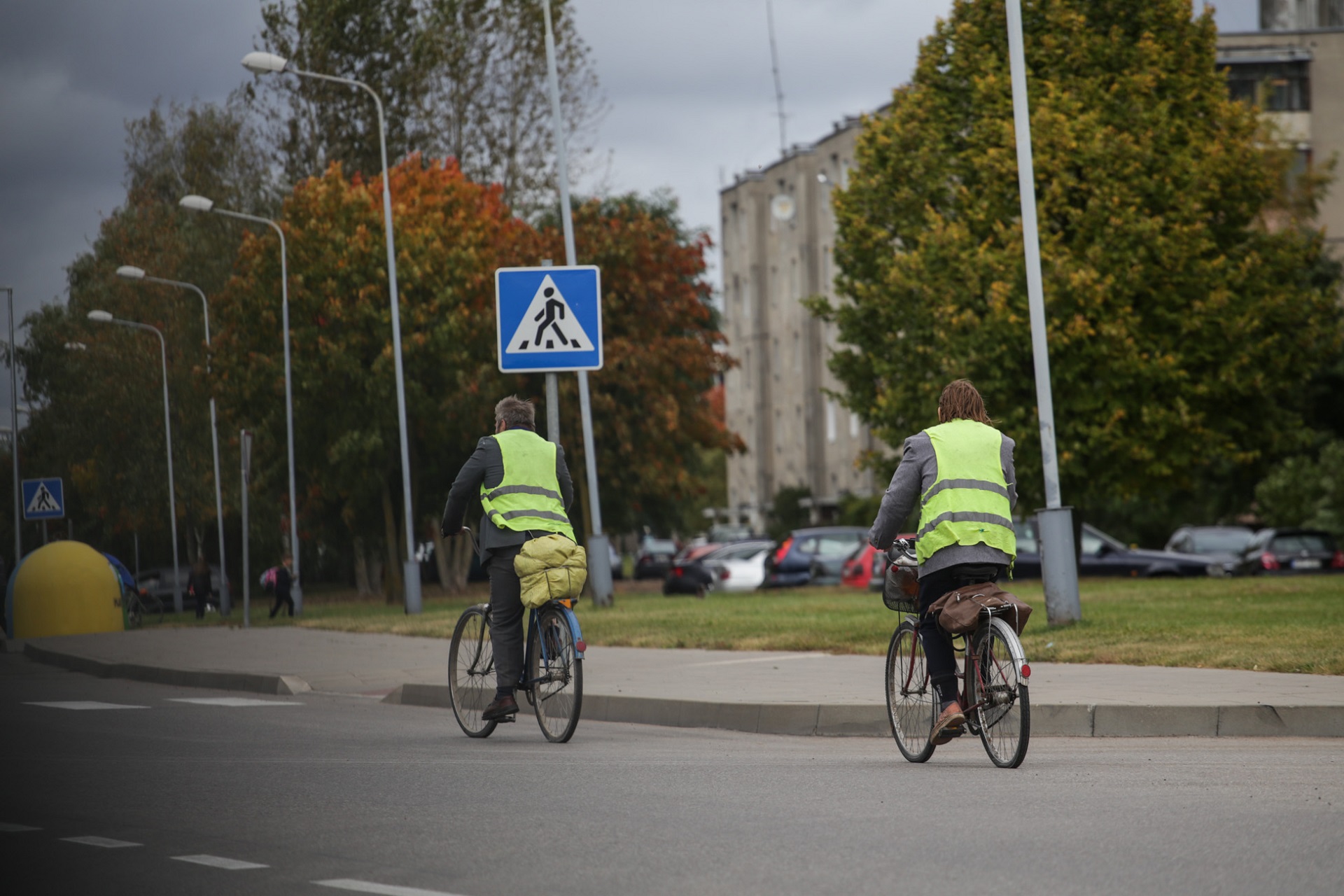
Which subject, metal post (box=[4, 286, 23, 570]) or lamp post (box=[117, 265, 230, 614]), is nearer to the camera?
metal post (box=[4, 286, 23, 570])

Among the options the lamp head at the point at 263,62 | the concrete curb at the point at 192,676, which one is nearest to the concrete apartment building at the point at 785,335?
the lamp head at the point at 263,62

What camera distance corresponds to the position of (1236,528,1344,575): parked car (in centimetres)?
3578

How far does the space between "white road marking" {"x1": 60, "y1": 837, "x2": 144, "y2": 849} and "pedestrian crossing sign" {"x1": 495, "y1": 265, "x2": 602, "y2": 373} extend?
29.8 feet

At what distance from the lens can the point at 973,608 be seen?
8.75 meters

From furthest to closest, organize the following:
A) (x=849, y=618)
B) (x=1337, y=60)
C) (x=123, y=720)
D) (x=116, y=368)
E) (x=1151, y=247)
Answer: (x=1337, y=60), (x=116, y=368), (x=1151, y=247), (x=849, y=618), (x=123, y=720)

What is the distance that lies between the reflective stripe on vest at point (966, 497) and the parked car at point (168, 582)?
27.3 metres

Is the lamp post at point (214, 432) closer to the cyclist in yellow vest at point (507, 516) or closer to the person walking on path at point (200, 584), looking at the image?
the person walking on path at point (200, 584)

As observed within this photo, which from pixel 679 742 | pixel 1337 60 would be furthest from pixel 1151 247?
pixel 1337 60

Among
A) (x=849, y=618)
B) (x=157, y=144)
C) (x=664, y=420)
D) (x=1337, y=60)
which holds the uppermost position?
(x=1337, y=60)

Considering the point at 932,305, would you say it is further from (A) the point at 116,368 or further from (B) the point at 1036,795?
(B) the point at 1036,795

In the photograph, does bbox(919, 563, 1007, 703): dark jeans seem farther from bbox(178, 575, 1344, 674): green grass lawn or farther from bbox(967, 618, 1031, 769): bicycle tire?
bbox(178, 575, 1344, 674): green grass lawn

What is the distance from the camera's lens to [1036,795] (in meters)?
7.84

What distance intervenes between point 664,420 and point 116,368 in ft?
42.7

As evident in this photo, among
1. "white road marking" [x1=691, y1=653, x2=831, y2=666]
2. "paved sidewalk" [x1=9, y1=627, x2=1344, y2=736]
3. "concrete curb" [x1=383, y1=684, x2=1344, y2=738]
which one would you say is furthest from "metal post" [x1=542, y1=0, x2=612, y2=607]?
"concrete curb" [x1=383, y1=684, x2=1344, y2=738]
